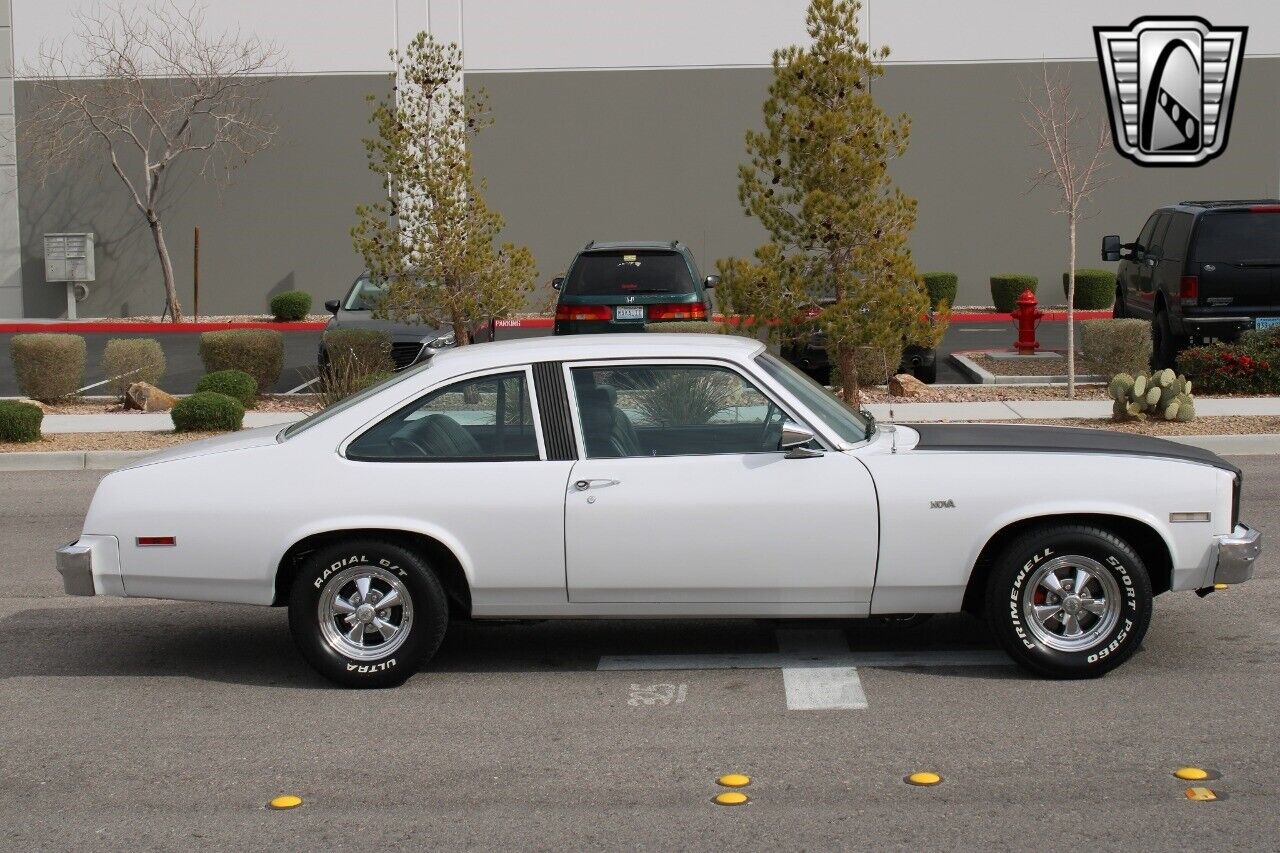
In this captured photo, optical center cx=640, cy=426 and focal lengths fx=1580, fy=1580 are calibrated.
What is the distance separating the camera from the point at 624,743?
612 centimetres

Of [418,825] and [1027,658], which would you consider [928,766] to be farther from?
[418,825]

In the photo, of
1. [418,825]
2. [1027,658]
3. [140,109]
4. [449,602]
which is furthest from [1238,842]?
[140,109]

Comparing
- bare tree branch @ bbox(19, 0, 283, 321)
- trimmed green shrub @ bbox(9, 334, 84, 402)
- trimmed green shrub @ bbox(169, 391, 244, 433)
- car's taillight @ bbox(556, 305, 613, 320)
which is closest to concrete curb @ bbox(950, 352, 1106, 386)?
car's taillight @ bbox(556, 305, 613, 320)

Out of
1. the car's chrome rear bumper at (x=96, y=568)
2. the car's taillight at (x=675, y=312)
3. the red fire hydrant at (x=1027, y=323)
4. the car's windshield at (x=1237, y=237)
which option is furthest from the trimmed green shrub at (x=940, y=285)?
the car's chrome rear bumper at (x=96, y=568)

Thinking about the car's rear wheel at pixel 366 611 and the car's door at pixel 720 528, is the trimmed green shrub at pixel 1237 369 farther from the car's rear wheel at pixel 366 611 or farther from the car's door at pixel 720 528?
the car's rear wheel at pixel 366 611

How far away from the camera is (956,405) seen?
17.3m

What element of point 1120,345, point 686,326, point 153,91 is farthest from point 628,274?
point 153,91

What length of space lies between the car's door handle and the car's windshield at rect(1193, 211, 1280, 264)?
13.4m

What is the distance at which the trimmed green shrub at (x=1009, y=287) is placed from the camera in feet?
99.6

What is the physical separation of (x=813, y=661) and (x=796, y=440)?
1181 millimetres

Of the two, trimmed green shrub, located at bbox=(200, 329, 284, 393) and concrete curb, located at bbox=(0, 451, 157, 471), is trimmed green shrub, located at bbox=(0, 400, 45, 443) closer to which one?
concrete curb, located at bbox=(0, 451, 157, 471)

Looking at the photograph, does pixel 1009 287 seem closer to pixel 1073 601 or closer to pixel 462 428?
pixel 1073 601

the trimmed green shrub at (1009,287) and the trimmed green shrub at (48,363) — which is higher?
the trimmed green shrub at (1009,287)

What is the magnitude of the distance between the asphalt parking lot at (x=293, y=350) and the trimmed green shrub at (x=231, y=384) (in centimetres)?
282
